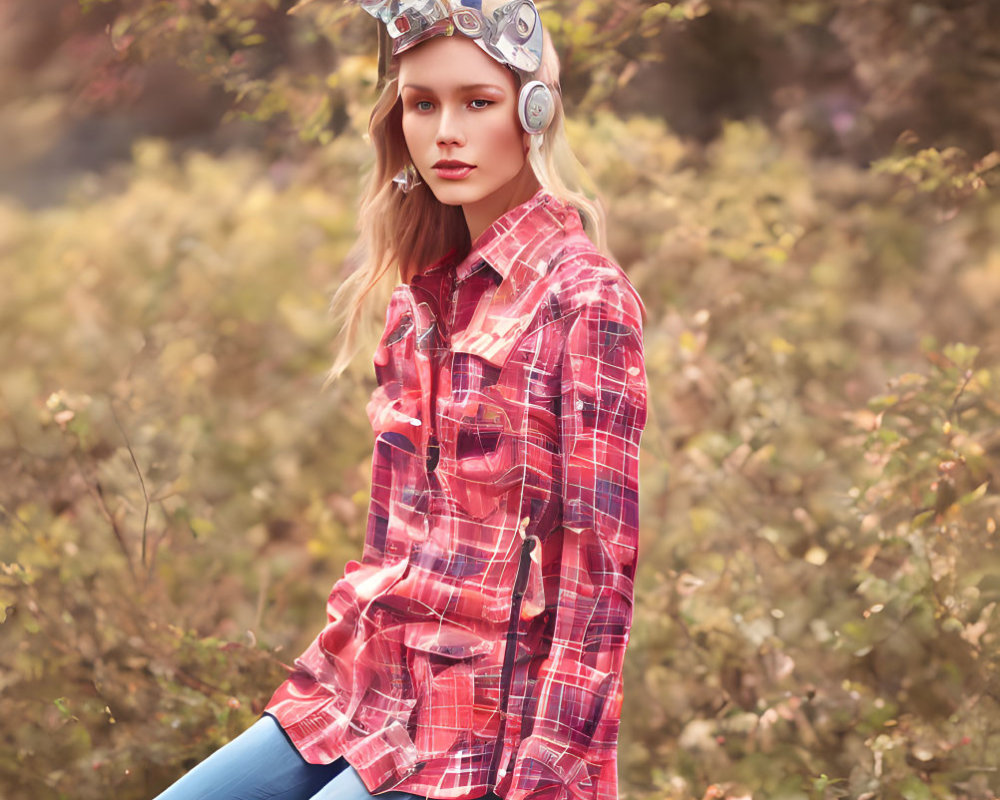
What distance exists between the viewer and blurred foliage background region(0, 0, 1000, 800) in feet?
9.04

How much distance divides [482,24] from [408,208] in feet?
1.20

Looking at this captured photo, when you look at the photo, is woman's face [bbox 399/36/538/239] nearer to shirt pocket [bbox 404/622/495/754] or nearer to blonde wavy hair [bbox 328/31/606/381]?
blonde wavy hair [bbox 328/31/606/381]

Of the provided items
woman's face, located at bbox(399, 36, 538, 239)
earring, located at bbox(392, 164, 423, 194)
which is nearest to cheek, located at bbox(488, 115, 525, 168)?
woman's face, located at bbox(399, 36, 538, 239)

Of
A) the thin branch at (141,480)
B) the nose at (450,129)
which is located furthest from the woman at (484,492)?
the thin branch at (141,480)

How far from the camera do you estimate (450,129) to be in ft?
5.28

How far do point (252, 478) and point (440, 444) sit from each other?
1615 millimetres

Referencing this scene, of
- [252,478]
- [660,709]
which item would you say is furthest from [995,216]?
[252,478]

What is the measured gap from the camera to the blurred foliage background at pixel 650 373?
2756 mm

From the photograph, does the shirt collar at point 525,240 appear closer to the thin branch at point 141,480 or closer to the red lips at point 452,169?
the red lips at point 452,169

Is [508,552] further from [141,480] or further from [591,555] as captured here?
[141,480]

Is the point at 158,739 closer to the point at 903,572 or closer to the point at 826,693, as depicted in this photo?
the point at 826,693

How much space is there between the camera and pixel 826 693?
9.31 ft

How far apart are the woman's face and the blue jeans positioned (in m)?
0.85

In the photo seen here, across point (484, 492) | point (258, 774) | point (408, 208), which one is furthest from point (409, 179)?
point (258, 774)
